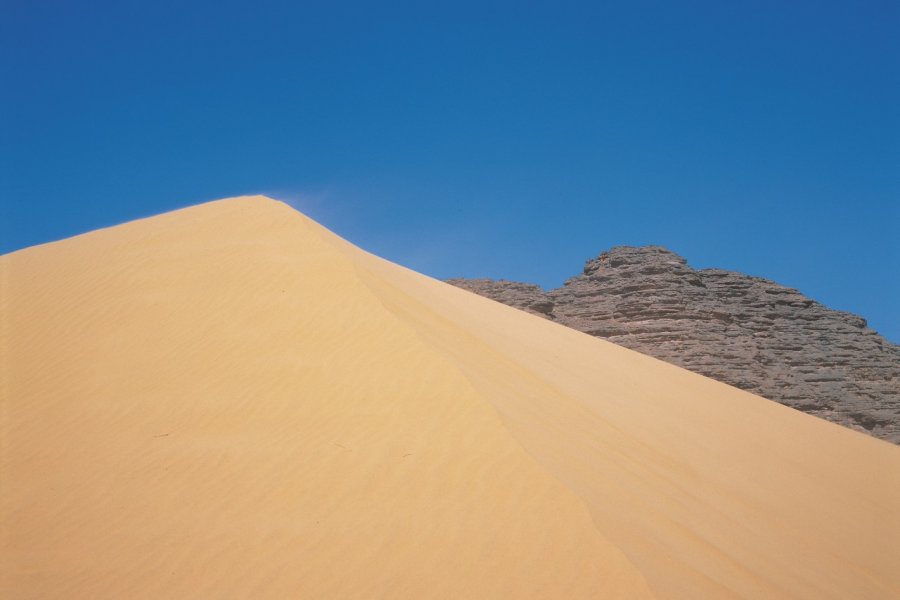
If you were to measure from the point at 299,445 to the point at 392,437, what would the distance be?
99 centimetres

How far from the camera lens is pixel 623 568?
642 centimetres

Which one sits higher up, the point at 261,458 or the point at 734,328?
the point at 734,328

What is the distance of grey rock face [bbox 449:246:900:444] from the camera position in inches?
1521

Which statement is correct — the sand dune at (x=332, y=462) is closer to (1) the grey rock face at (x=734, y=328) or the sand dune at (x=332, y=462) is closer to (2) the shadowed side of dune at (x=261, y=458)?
(2) the shadowed side of dune at (x=261, y=458)

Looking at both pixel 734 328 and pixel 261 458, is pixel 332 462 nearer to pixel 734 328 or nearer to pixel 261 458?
pixel 261 458

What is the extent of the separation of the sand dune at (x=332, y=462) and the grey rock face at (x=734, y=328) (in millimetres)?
25411

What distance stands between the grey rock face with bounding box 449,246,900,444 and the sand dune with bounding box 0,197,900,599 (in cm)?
2541

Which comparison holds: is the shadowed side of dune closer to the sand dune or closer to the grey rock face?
the sand dune

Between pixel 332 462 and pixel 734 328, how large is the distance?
41.9 metres

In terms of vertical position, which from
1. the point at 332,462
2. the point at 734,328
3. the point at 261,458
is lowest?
the point at 261,458

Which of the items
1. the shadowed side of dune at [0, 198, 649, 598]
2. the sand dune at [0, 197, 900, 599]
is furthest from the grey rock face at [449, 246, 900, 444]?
the shadowed side of dune at [0, 198, 649, 598]

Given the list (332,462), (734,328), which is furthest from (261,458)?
(734,328)

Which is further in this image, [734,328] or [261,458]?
[734,328]

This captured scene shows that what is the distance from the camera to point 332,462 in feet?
25.7
